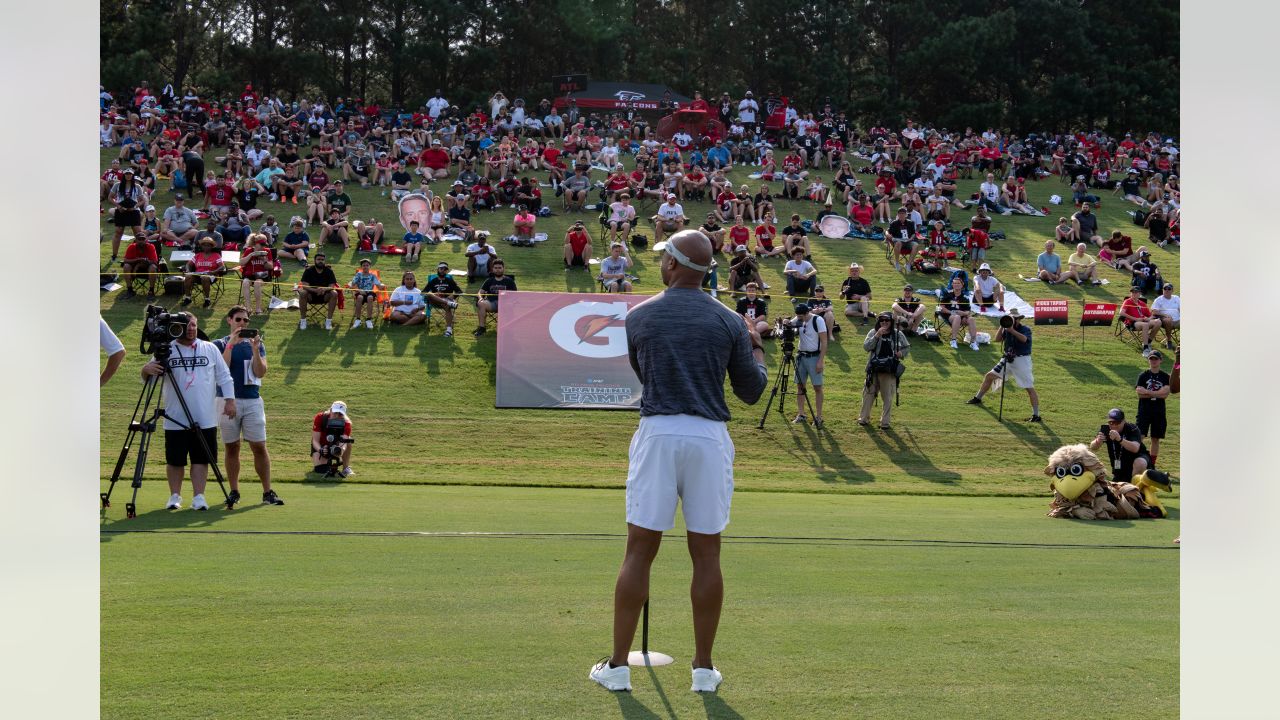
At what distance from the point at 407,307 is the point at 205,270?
3.85 metres

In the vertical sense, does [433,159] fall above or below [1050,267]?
above

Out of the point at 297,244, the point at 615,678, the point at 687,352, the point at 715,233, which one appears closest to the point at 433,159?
the point at 297,244

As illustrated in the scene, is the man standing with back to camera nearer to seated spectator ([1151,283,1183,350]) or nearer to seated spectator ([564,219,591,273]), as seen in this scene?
seated spectator ([1151,283,1183,350])

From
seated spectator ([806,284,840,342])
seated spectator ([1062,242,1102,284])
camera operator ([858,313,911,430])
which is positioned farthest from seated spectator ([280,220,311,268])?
seated spectator ([1062,242,1102,284])

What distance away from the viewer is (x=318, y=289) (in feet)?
73.2

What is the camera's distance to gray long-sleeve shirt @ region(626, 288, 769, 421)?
4.84m

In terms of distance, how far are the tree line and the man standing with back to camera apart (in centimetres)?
5097

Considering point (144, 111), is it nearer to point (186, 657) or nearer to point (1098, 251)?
point (1098, 251)

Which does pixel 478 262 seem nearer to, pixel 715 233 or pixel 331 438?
pixel 715 233

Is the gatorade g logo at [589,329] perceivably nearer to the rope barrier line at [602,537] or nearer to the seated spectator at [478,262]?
the seated spectator at [478,262]

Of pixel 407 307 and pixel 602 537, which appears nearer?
pixel 602 537

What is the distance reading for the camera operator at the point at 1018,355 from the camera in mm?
19317
